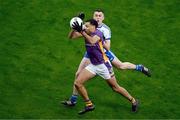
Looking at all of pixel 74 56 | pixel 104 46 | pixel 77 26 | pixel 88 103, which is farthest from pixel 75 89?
pixel 74 56

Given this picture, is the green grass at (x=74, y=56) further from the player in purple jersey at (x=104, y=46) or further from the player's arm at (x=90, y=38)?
the player's arm at (x=90, y=38)

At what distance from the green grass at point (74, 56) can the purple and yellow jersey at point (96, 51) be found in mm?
1339

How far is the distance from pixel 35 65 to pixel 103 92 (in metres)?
2.30

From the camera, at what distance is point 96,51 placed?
10531 mm

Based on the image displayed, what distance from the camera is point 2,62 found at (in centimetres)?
1306

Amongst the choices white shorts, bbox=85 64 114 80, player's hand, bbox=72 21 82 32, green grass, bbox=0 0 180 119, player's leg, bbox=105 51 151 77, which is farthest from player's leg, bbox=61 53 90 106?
player's hand, bbox=72 21 82 32

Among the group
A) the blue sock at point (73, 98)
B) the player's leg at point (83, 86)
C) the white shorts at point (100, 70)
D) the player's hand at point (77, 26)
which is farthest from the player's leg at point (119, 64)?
the player's hand at point (77, 26)

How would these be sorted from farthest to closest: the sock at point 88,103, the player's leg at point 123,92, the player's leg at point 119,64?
the player's leg at point 119,64 < the player's leg at point 123,92 < the sock at point 88,103

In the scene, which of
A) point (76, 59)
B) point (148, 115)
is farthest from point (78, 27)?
point (76, 59)

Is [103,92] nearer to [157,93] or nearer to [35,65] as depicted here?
[157,93]

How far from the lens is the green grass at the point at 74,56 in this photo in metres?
11.3

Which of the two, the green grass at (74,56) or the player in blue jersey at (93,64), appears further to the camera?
the green grass at (74,56)

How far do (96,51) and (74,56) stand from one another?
10.7 ft

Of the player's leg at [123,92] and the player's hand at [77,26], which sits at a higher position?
the player's hand at [77,26]
